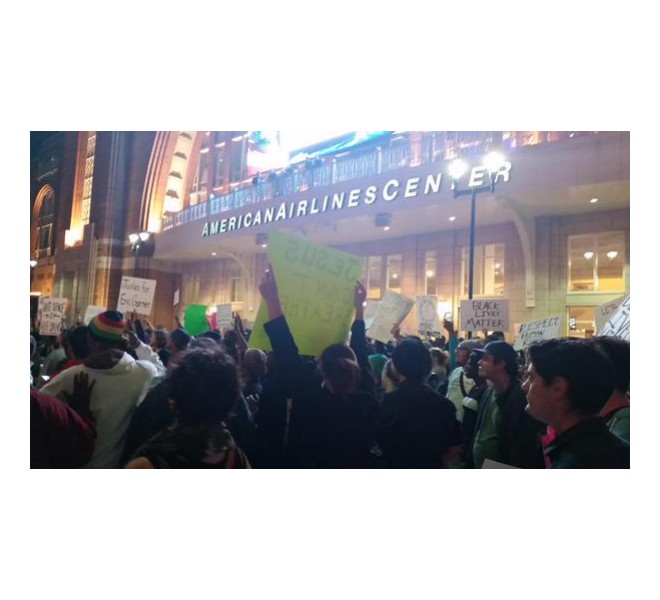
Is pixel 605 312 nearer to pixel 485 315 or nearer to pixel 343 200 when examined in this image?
pixel 485 315

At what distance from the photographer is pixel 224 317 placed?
5.48 m

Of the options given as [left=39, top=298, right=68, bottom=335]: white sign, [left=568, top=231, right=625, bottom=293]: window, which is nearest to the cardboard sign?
[left=39, top=298, right=68, bottom=335]: white sign

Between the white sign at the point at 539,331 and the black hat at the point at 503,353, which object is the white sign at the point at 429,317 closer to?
the white sign at the point at 539,331

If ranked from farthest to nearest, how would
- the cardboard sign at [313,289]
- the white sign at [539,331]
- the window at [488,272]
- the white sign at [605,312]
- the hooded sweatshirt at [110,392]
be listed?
1. the window at [488,272]
2. the white sign at [539,331]
3. the white sign at [605,312]
4. the cardboard sign at [313,289]
5. the hooded sweatshirt at [110,392]

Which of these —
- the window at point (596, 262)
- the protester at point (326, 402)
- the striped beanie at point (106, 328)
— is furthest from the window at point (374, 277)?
the striped beanie at point (106, 328)

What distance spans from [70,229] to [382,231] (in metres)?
7.15

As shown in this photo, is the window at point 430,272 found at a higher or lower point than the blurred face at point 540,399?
higher

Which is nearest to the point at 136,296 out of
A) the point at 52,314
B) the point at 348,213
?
the point at 52,314

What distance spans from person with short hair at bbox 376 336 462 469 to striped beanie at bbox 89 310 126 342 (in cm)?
156

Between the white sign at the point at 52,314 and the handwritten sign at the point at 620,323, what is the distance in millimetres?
4434

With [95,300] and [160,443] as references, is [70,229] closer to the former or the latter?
[95,300]

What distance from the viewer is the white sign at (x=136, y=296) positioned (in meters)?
5.00

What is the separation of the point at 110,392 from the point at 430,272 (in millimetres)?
9639

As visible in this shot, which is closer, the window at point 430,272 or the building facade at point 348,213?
the building facade at point 348,213
